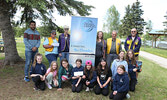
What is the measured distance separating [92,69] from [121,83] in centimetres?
93

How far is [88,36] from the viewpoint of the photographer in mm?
4180

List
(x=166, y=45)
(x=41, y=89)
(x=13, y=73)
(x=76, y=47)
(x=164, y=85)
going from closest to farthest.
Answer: (x=41, y=89) < (x=76, y=47) < (x=164, y=85) < (x=13, y=73) < (x=166, y=45)

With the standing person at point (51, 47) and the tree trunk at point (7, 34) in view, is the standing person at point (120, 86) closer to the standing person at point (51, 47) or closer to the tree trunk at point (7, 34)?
the standing person at point (51, 47)

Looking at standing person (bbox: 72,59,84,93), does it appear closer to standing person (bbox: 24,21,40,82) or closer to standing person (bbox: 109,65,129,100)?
standing person (bbox: 109,65,129,100)

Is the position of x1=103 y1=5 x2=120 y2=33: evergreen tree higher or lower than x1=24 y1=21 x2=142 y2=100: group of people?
higher

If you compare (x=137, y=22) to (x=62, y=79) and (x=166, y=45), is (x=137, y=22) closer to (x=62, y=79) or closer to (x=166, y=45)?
(x=166, y=45)

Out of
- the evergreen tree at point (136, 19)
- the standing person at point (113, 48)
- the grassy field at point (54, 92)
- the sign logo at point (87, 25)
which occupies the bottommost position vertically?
the grassy field at point (54, 92)

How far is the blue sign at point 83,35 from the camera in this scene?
4.14 m

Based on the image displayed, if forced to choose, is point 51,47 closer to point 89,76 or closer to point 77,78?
point 77,78

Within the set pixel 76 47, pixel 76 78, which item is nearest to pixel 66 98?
pixel 76 78

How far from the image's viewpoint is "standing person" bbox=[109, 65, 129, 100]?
130 inches

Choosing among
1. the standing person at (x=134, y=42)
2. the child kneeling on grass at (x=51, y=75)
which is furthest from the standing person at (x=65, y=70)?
the standing person at (x=134, y=42)

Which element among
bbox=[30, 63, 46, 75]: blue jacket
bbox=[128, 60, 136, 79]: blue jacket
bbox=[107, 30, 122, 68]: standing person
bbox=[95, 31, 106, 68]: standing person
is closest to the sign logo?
Result: bbox=[95, 31, 106, 68]: standing person

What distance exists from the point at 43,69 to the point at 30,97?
889mm
